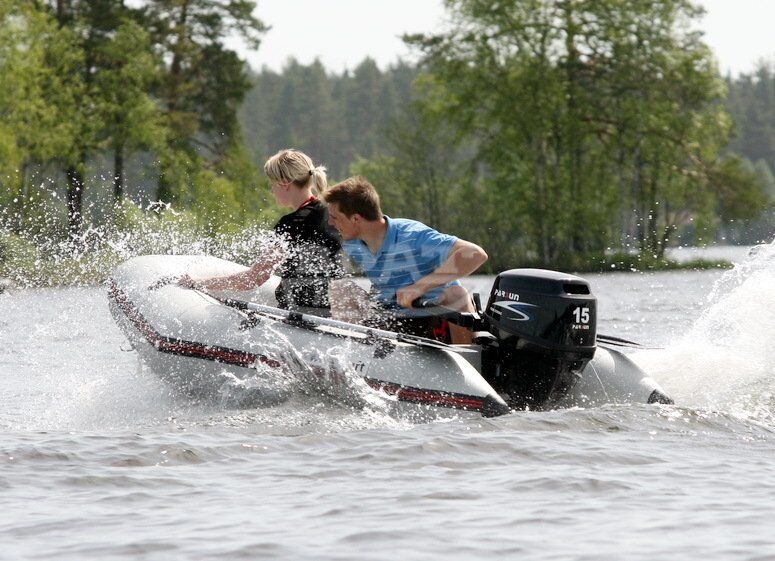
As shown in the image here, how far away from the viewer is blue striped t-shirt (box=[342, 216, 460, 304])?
20.8 feet

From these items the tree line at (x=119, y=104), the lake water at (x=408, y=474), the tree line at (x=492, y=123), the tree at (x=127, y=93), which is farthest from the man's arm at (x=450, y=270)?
the tree at (x=127, y=93)

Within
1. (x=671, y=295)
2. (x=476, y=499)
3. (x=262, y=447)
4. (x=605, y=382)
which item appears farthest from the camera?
(x=671, y=295)

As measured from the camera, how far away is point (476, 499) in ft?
15.2

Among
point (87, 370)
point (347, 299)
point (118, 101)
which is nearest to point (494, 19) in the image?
point (118, 101)

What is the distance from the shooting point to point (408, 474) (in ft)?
16.6

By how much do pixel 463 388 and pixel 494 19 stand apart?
104ft

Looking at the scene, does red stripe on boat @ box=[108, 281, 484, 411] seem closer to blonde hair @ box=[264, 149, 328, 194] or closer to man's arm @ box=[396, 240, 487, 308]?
man's arm @ box=[396, 240, 487, 308]

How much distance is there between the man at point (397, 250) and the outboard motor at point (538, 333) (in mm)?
240

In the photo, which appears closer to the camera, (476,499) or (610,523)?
(610,523)

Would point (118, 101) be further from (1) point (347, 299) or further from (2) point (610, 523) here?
(2) point (610, 523)

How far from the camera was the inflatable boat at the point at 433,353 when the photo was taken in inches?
239

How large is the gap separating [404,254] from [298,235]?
0.76 meters

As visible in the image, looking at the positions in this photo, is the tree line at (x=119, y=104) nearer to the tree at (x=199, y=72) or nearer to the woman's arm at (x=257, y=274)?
the tree at (x=199, y=72)

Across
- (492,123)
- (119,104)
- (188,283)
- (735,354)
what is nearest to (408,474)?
(188,283)
